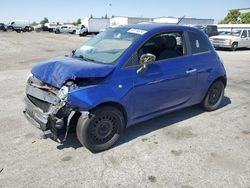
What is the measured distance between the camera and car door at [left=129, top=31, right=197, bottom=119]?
4461mm

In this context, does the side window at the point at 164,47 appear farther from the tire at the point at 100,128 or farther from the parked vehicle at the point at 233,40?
the parked vehicle at the point at 233,40

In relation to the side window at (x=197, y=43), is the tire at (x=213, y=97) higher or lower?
lower

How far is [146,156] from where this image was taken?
4.12 metres

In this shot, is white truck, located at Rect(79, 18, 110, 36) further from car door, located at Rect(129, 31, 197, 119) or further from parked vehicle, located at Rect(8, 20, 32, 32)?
car door, located at Rect(129, 31, 197, 119)

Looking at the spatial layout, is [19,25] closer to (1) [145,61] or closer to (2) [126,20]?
(2) [126,20]

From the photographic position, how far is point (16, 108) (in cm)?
618

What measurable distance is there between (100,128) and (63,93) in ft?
2.49

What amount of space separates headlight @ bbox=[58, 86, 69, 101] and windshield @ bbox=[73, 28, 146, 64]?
0.81 metres

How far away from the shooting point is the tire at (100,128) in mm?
3973

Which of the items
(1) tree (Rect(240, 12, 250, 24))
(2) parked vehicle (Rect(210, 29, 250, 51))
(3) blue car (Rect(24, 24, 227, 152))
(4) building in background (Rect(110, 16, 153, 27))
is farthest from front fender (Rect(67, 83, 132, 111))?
(1) tree (Rect(240, 12, 250, 24))

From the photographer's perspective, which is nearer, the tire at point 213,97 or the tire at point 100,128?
the tire at point 100,128

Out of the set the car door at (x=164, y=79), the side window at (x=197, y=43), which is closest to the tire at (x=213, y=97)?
the car door at (x=164, y=79)

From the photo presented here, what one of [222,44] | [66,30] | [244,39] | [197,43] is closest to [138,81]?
[197,43]

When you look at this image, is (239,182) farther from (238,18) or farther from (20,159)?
(238,18)
